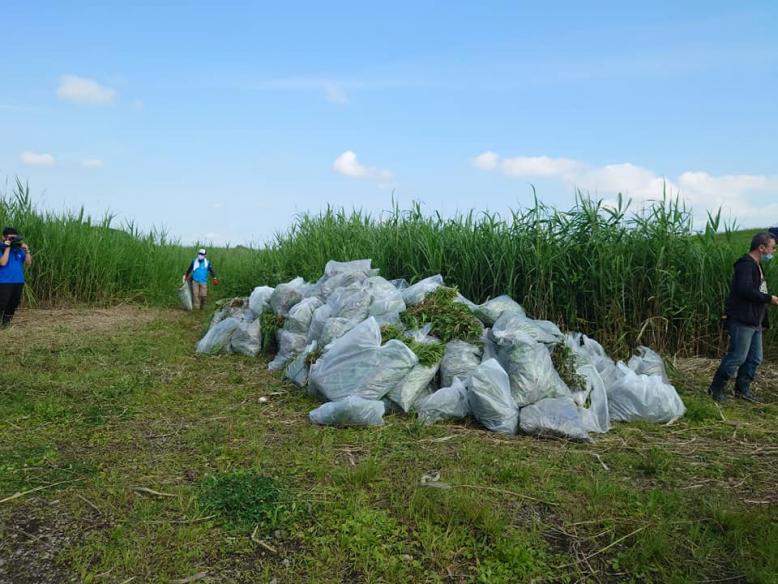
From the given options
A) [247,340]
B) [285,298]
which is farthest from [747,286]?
[247,340]

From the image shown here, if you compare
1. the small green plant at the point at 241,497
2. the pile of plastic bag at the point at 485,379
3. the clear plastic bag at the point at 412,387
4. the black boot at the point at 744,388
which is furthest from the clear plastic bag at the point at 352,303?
the black boot at the point at 744,388

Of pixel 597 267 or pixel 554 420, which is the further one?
pixel 597 267

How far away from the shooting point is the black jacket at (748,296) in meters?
5.37

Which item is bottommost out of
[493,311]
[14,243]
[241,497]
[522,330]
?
[241,497]

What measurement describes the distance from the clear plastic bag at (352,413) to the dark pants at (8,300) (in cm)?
636

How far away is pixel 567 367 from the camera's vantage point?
490cm

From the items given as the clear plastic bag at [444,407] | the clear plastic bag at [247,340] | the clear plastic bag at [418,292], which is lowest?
the clear plastic bag at [444,407]

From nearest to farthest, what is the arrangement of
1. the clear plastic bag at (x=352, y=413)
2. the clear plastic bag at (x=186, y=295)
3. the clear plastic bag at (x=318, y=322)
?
the clear plastic bag at (x=352, y=413) < the clear plastic bag at (x=318, y=322) < the clear plastic bag at (x=186, y=295)

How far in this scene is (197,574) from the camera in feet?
8.42

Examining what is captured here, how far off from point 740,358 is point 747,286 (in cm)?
64

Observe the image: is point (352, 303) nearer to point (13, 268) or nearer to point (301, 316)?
point (301, 316)

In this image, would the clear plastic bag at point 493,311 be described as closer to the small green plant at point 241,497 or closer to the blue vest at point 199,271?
the small green plant at point 241,497

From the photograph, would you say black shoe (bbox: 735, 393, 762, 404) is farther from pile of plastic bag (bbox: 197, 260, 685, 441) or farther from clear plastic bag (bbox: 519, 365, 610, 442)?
clear plastic bag (bbox: 519, 365, 610, 442)

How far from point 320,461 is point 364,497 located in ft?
2.05
